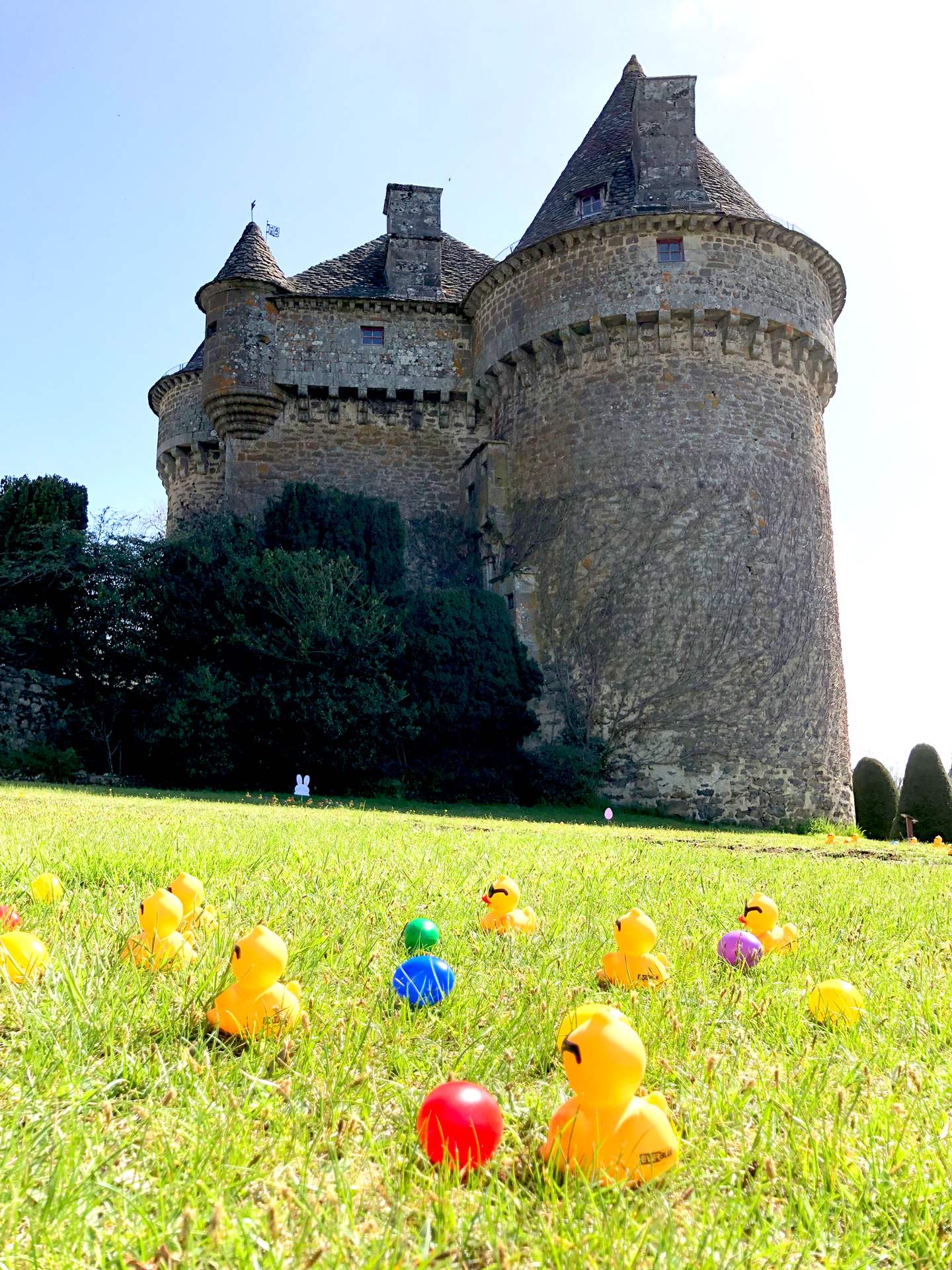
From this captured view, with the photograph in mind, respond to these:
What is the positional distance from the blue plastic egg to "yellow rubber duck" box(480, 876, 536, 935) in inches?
42.0

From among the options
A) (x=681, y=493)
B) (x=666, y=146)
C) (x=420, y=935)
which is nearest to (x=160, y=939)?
(x=420, y=935)

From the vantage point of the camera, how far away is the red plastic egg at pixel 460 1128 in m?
1.90

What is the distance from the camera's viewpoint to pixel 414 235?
83.9 feet

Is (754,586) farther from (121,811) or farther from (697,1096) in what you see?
(697,1096)

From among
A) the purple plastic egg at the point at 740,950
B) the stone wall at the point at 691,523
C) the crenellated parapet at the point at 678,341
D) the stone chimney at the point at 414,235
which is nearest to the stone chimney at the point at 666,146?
the stone wall at the point at 691,523

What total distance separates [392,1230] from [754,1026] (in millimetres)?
1658

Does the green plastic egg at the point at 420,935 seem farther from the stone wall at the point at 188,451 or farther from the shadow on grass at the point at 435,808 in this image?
the stone wall at the point at 188,451

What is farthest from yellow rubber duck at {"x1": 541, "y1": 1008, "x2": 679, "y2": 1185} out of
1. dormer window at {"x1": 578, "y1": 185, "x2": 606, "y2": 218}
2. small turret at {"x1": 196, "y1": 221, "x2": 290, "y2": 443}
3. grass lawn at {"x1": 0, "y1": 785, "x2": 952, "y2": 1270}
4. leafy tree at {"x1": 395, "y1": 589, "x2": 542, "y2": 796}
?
small turret at {"x1": 196, "y1": 221, "x2": 290, "y2": 443}

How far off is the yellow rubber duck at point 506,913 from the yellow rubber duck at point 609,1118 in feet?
6.42

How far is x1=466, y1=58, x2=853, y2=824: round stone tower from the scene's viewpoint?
65.8ft

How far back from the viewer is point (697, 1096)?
2.35 m

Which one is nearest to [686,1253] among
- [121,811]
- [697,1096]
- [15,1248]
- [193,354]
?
[697,1096]

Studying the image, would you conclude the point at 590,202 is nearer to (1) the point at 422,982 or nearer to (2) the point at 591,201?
(2) the point at 591,201

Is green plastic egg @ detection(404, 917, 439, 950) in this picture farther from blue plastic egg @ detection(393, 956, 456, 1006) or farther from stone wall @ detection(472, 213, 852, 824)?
stone wall @ detection(472, 213, 852, 824)
